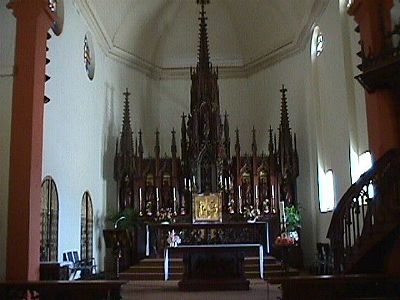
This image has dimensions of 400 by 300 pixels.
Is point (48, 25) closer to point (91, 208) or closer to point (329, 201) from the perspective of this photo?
point (91, 208)

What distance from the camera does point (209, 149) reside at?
19.1 m

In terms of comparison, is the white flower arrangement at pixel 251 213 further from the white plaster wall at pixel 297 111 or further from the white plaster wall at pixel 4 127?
the white plaster wall at pixel 4 127

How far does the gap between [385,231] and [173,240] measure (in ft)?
26.4

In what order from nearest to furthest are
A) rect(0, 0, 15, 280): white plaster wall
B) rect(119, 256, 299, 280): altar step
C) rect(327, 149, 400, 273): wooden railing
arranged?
rect(327, 149, 400, 273): wooden railing < rect(0, 0, 15, 280): white plaster wall < rect(119, 256, 299, 280): altar step

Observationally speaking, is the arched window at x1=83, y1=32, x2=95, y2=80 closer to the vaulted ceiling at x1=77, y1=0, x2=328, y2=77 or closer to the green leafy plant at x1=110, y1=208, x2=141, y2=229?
the vaulted ceiling at x1=77, y1=0, x2=328, y2=77

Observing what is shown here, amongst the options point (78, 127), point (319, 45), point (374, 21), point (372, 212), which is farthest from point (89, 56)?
point (372, 212)

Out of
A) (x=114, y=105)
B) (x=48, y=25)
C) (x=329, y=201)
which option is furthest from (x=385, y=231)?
(x=114, y=105)

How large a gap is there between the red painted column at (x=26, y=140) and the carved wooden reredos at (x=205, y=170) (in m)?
8.31

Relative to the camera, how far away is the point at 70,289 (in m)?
8.23

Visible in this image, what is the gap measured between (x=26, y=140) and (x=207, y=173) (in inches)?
354

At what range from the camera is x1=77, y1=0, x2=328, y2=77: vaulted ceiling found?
2020cm

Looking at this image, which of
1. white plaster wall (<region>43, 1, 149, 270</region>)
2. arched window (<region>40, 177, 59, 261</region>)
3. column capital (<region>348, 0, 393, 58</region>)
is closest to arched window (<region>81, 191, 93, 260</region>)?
white plaster wall (<region>43, 1, 149, 270</region>)

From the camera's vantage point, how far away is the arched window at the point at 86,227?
674 inches

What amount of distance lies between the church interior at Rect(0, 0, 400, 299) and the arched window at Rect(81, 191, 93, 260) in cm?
10
